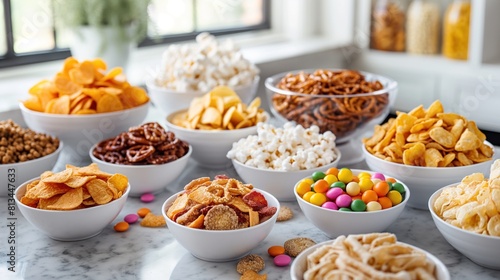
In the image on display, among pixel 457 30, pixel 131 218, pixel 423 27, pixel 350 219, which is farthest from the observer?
pixel 423 27

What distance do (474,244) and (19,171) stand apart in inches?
41.8

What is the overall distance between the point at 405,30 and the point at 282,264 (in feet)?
6.83

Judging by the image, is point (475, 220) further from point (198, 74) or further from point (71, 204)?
point (198, 74)

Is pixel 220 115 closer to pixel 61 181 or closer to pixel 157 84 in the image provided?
pixel 157 84

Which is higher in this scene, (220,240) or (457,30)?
(457,30)

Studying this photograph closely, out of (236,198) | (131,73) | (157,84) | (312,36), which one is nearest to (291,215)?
(236,198)

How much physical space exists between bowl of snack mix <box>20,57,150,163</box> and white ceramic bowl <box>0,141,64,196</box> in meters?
0.17

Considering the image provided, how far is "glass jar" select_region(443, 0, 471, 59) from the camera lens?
2822 mm

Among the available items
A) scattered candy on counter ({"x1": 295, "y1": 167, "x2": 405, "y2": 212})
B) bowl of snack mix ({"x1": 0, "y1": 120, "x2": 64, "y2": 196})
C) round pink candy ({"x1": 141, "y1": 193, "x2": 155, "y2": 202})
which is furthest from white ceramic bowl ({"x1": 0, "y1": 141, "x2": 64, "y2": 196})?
scattered candy on counter ({"x1": 295, "y1": 167, "x2": 405, "y2": 212})

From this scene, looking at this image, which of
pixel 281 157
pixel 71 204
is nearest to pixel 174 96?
pixel 281 157

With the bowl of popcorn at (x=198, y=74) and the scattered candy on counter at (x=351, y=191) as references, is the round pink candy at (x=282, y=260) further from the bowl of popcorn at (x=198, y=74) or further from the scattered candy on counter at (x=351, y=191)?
the bowl of popcorn at (x=198, y=74)

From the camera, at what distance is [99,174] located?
1432 millimetres

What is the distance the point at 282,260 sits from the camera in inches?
50.6

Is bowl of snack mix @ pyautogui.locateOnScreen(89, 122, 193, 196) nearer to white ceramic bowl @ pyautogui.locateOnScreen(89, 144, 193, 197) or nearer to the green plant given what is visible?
white ceramic bowl @ pyautogui.locateOnScreen(89, 144, 193, 197)
